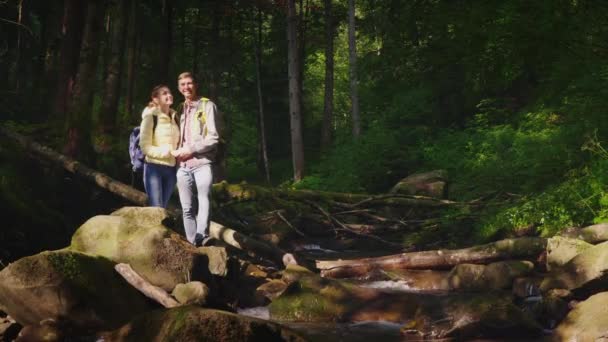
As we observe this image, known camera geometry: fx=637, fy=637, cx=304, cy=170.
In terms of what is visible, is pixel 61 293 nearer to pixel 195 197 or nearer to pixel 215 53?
pixel 195 197

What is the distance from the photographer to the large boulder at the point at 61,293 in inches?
246

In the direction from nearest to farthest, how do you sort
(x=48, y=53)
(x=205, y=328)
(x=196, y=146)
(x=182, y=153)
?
(x=205, y=328)
(x=196, y=146)
(x=182, y=153)
(x=48, y=53)

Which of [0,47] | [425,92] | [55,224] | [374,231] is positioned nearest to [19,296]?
[55,224]

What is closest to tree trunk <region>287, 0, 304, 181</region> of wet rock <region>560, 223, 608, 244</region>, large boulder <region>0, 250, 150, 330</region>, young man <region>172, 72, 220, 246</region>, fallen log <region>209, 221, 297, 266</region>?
fallen log <region>209, 221, 297, 266</region>

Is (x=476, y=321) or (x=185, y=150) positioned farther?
(x=185, y=150)

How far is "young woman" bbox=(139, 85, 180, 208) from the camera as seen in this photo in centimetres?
825

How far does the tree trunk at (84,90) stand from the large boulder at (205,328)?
8773 millimetres

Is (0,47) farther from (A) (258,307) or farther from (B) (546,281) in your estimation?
(B) (546,281)

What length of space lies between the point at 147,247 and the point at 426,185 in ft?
38.8

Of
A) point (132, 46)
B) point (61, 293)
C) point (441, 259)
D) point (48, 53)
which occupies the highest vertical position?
point (132, 46)

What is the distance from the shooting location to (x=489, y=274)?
956 centimetres

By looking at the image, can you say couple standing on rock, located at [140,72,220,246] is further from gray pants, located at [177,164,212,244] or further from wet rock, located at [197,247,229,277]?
wet rock, located at [197,247,229,277]

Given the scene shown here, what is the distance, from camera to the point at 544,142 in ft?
44.3

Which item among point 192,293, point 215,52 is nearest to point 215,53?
point 215,52
